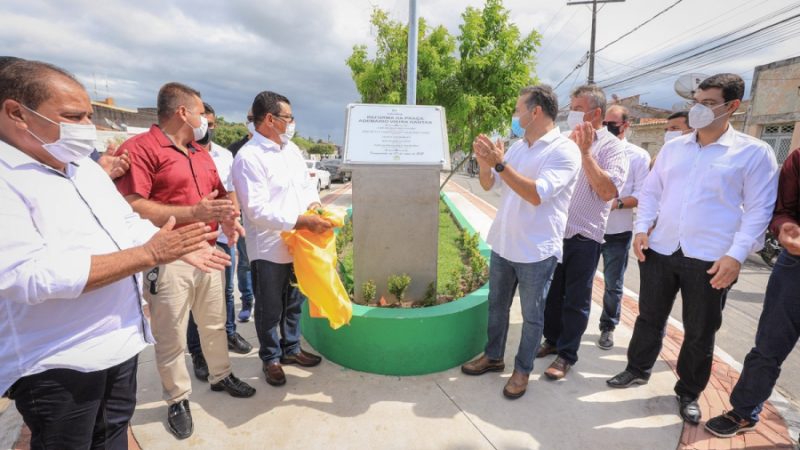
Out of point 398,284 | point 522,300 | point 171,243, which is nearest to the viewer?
point 171,243

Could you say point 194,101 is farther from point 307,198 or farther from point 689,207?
point 689,207

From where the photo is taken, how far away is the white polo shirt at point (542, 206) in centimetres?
244

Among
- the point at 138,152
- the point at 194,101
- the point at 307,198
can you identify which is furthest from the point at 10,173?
the point at 307,198

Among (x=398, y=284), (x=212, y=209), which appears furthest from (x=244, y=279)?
(x=212, y=209)

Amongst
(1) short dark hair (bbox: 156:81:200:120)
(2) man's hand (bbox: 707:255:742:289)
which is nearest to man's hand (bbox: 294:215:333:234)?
(1) short dark hair (bbox: 156:81:200:120)

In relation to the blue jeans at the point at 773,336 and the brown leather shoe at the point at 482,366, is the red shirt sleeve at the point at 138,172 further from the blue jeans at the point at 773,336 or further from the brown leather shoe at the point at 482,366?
the blue jeans at the point at 773,336

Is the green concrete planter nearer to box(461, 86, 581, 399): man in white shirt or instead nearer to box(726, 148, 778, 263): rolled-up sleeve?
box(461, 86, 581, 399): man in white shirt

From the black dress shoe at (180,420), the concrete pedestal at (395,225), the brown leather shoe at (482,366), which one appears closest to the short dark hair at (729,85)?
the concrete pedestal at (395,225)

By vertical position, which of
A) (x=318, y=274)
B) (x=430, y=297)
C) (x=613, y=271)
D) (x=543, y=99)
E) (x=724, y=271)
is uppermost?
(x=543, y=99)

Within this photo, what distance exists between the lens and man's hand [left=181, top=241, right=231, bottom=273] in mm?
1762

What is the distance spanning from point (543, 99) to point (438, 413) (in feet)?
7.22

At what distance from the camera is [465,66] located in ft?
30.3

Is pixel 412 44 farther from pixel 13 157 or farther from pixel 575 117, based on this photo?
pixel 13 157

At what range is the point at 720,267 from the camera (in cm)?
214
